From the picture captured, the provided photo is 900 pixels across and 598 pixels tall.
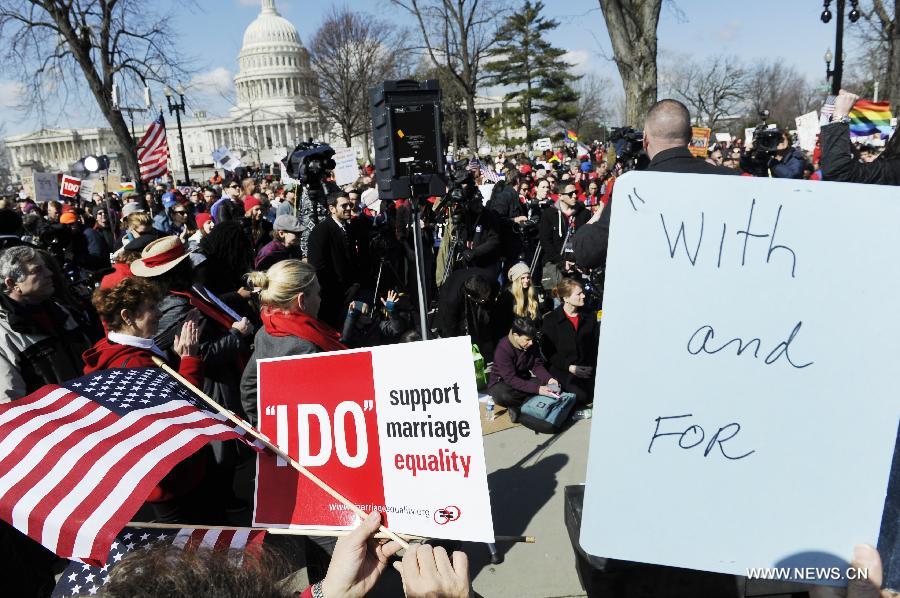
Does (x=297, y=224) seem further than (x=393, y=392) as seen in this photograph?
Yes

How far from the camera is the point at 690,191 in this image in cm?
127

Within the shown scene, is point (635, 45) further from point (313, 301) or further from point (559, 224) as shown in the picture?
point (313, 301)

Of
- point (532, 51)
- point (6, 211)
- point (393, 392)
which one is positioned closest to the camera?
point (393, 392)

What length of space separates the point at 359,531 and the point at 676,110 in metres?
2.16

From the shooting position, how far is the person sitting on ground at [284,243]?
610cm

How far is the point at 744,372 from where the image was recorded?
128 centimetres

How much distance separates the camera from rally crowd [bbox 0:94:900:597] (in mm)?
2641

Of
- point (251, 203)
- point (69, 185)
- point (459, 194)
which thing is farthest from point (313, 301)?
point (69, 185)

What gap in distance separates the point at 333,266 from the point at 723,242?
4821 mm

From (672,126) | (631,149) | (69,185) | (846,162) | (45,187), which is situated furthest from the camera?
(69,185)

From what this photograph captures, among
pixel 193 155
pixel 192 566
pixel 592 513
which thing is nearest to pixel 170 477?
pixel 192 566

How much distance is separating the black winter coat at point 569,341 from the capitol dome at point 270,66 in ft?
320

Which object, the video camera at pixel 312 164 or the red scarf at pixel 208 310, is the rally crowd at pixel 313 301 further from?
the video camera at pixel 312 164

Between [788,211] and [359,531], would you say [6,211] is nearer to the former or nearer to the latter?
[359,531]
